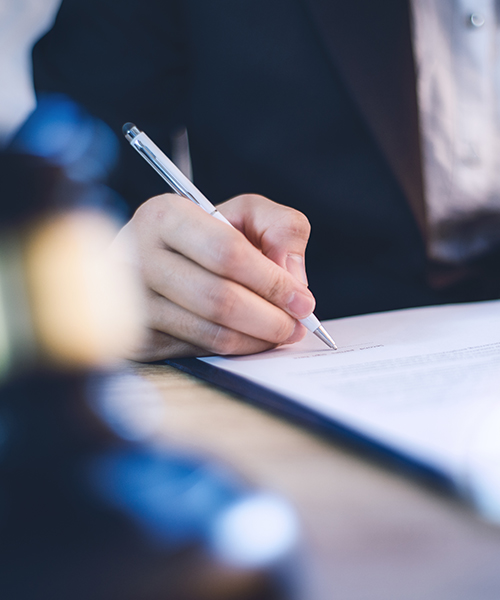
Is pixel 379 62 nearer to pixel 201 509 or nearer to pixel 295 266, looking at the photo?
pixel 295 266

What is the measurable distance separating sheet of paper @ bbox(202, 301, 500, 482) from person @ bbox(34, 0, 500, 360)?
8.6 inches

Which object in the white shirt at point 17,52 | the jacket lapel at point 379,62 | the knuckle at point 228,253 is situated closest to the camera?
the knuckle at point 228,253

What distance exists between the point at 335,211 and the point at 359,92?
6.2 inches

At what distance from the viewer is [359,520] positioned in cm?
15

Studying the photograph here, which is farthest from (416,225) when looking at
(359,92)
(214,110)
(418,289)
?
(214,110)

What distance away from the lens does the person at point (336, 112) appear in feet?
1.95

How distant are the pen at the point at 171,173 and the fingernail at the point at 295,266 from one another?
0.04 m

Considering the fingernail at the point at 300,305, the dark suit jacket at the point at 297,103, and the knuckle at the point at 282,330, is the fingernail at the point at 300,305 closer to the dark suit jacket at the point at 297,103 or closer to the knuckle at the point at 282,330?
the knuckle at the point at 282,330

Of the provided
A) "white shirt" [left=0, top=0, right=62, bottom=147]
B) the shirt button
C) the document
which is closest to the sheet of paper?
the document

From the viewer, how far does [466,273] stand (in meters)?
0.62

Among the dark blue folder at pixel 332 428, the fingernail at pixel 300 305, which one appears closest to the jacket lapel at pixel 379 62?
the fingernail at pixel 300 305

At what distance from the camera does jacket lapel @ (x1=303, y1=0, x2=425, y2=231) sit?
1.93ft

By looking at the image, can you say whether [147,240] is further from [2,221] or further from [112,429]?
[2,221]

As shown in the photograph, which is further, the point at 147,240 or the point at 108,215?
the point at 108,215
